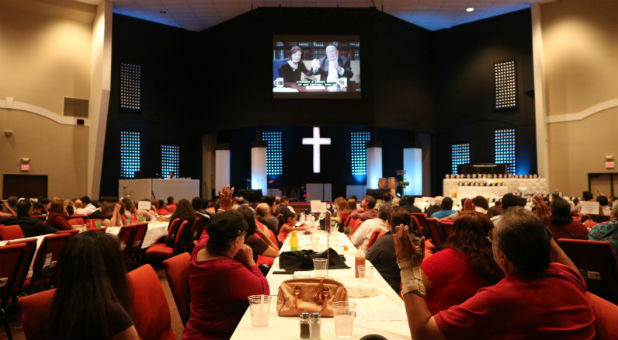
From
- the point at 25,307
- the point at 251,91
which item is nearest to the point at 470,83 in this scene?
the point at 251,91

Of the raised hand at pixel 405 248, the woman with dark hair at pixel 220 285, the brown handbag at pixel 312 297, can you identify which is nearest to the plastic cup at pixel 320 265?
the woman with dark hair at pixel 220 285

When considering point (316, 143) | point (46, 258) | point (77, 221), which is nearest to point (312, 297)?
point (46, 258)

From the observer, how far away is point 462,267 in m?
2.29

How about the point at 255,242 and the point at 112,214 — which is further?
the point at 112,214

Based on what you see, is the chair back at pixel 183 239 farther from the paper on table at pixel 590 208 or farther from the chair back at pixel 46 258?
the paper on table at pixel 590 208

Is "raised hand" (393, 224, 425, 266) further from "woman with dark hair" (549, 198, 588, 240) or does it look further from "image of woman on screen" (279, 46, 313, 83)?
"image of woman on screen" (279, 46, 313, 83)

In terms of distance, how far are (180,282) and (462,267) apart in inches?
65.1

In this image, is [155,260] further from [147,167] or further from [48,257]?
[147,167]

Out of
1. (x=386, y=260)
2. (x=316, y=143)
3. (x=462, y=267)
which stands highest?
(x=316, y=143)

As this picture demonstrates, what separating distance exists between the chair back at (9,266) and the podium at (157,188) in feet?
36.9

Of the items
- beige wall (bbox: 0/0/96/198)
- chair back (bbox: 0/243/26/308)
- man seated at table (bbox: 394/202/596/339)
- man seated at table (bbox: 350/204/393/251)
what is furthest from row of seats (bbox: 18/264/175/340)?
beige wall (bbox: 0/0/96/198)

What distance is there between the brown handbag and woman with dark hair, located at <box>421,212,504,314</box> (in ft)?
1.64

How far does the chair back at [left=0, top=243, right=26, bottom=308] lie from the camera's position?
364cm

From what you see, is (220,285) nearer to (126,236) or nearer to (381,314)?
(381,314)
